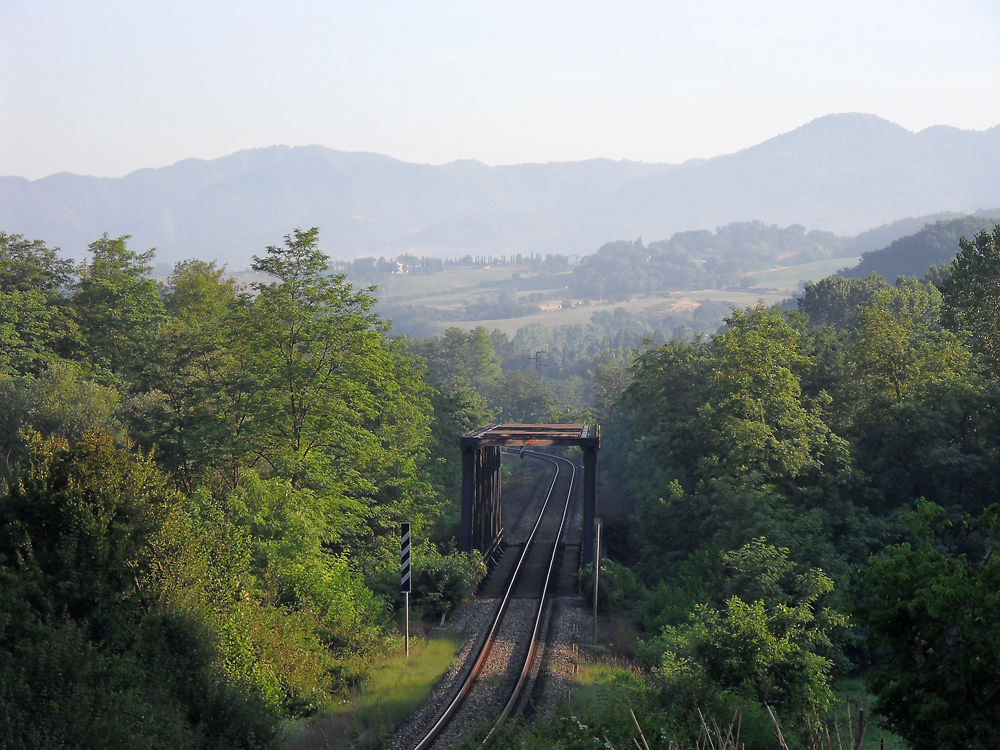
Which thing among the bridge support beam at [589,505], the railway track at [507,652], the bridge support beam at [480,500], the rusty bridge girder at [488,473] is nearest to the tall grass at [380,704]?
the railway track at [507,652]

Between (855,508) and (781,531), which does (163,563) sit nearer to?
(781,531)

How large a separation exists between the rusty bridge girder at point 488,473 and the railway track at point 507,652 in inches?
80.4

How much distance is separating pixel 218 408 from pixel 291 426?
320 centimetres

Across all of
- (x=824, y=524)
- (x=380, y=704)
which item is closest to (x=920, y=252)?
(x=824, y=524)

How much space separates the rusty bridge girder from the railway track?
2043 millimetres

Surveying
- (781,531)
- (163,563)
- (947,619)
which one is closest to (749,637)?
(947,619)

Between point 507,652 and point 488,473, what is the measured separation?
19532mm

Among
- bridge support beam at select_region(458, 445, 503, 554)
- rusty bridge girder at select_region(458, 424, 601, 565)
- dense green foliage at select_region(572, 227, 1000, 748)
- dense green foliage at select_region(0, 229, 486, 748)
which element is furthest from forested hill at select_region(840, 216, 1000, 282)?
dense green foliage at select_region(0, 229, 486, 748)

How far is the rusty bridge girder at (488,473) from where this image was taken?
35719mm

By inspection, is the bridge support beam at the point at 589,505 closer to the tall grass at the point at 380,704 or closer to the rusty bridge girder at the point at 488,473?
the rusty bridge girder at the point at 488,473

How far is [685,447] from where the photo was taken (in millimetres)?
34031

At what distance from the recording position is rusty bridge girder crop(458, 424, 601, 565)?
3572cm

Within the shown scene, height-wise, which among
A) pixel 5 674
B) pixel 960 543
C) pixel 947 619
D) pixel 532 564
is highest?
pixel 947 619

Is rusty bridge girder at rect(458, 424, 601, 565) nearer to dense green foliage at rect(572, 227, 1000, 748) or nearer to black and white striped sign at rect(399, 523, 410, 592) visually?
dense green foliage at rect(572, 227, 1000, 748)
